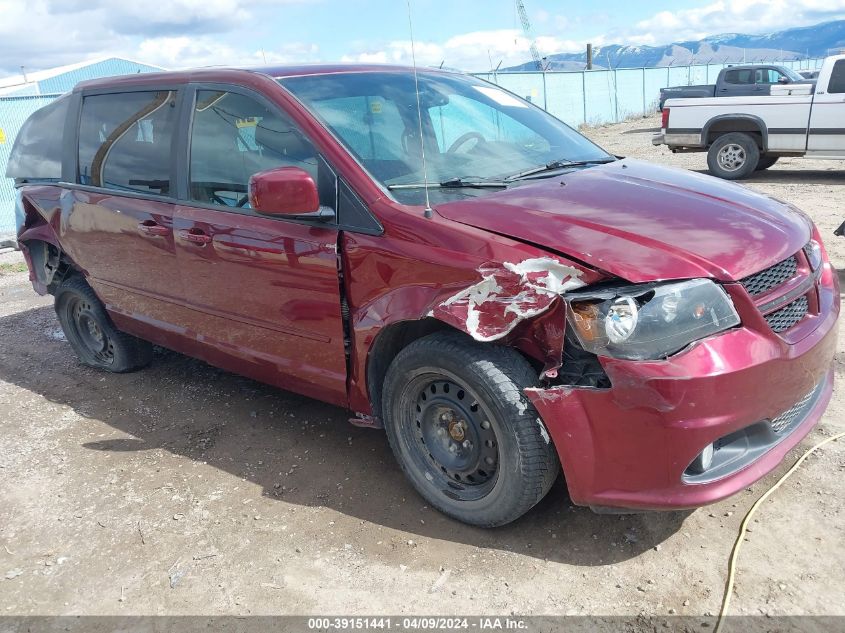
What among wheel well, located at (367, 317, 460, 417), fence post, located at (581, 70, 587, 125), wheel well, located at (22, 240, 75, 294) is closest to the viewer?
wheel well, located at (367, 317, 460, 417)

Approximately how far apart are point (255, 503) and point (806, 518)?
2430 mm

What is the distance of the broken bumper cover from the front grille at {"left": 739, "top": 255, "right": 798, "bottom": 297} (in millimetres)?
195

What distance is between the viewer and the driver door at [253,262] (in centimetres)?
314

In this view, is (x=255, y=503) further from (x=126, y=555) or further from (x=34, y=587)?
(x=34, y=587)

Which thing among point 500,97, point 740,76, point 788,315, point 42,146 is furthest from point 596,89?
point 788,315

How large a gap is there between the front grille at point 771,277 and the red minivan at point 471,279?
2cm

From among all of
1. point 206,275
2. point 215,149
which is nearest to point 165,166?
point 215,149

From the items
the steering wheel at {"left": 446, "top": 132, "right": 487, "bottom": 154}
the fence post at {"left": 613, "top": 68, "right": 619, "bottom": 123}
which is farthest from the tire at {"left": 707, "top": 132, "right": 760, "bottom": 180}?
the fence post at {"left": 613, "top": 68, "right": 619, "bottom": 123}

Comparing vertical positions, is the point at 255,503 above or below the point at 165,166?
below

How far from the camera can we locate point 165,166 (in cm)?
384

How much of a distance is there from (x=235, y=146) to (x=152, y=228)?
78cm

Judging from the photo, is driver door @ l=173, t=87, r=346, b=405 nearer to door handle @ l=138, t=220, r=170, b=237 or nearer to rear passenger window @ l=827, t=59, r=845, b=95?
door handle @ l=138, t=220, r=170, b=237

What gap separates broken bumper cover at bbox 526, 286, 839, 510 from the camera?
227 cm

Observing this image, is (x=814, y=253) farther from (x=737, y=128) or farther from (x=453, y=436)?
(x=737, y=128)
